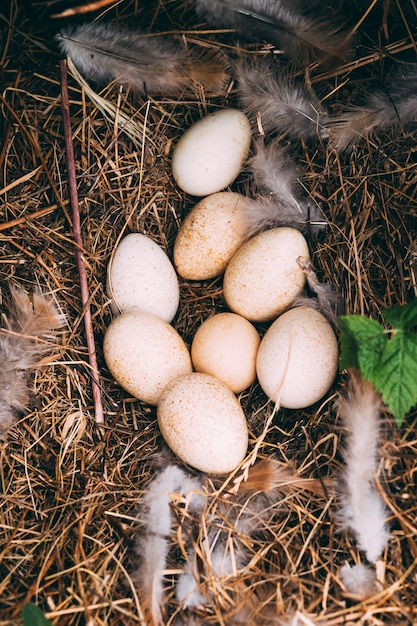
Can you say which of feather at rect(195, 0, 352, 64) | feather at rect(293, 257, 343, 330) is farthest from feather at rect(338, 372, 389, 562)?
feather at rect(195, 0, 352, 64)

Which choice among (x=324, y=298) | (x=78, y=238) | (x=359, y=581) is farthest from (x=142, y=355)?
(x=359, y=581)

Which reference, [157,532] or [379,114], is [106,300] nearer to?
[157,532]

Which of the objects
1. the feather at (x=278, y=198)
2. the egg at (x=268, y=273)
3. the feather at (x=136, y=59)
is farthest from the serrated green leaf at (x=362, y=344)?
the feather at (x=136, y=59)

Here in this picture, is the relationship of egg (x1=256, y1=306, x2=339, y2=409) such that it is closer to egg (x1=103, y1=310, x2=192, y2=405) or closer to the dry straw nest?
the dry straw nest

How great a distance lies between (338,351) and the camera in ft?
4.76

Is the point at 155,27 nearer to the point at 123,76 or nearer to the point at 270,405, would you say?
the point at 123,76

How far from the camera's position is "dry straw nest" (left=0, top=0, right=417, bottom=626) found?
124 centimetres

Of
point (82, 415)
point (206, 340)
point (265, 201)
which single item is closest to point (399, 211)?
point (265, 201)

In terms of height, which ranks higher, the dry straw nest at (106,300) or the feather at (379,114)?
the feather at (379,114)

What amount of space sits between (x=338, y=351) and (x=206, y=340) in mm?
357

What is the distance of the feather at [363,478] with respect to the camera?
47.5 inches

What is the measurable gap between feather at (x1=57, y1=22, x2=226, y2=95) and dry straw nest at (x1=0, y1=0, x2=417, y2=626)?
0.06 m

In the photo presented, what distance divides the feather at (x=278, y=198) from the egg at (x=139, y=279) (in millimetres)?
291

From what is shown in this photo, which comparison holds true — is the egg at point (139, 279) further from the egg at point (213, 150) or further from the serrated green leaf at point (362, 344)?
the serrated green leaf at point (362, 344)
